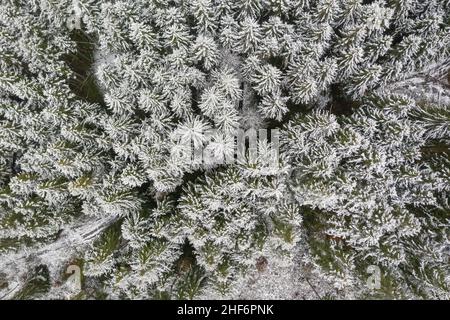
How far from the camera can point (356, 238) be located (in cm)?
938

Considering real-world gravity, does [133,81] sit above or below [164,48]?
below

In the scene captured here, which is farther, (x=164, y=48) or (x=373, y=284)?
(x=164, y=48)

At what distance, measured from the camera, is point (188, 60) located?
9672mm

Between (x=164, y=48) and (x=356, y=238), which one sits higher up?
(x=164, y=48)

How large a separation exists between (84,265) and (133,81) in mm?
6113

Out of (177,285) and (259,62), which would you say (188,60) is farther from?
(177,285)

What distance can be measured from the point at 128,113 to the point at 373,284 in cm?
909

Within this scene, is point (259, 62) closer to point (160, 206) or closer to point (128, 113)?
point (128, 113)

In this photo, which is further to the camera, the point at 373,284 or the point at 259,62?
the point at 259,62

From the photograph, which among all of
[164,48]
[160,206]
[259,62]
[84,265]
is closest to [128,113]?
[164,48]
